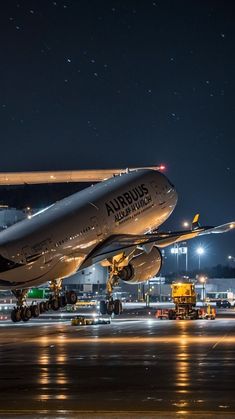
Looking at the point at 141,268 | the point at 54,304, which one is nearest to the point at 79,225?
the point at 54,304

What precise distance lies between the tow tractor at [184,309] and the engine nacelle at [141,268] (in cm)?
2302

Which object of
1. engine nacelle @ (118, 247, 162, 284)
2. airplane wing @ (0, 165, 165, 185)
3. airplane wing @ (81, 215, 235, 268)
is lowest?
engine nacelle @ (118, 247, 162, 284)

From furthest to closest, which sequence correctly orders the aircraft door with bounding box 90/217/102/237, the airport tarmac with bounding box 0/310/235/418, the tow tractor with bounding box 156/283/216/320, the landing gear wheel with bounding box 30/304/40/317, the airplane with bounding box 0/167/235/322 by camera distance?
the tow tractor with bounding box 156/283/216/320 < the landing gear wheel with bounding box 30/304/40/317 < the aircraft door with bounding box 90/217/102/237 < the airplane with bounding box 0/167/235/322 < the airport tarmac with bounding box 0/310/235/418

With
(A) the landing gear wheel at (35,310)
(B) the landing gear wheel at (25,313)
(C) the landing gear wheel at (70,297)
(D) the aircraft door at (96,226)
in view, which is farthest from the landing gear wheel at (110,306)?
(D) the aircraft door at (96,226)

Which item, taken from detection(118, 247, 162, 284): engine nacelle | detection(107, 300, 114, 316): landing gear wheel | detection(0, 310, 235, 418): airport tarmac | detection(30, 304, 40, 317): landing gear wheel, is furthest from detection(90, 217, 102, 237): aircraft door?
detection(30, 304, 40, 317): landing gear wheel

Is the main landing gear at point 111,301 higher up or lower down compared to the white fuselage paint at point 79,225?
lower down

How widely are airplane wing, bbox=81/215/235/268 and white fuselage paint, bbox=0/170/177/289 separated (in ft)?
1.73

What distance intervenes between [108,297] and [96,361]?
67.8 feet

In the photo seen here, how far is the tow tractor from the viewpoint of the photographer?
7831 cm

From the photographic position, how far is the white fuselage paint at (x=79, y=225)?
43875 millimetres

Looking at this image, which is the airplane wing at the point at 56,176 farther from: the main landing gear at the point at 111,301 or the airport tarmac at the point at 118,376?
the airport tarmac at the point at 118,376

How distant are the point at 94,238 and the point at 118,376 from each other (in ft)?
72.1

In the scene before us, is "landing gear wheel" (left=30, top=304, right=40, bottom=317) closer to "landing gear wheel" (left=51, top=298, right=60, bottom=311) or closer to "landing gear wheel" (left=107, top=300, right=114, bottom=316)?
"landing gear wheel" (left=51, top=298, right=60, bottom=311)

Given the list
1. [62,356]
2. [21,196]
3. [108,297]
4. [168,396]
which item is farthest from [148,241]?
[21,196]
